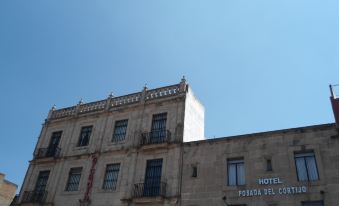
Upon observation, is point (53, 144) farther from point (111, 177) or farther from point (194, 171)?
point (194, 171)

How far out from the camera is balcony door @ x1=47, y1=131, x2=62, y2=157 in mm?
30447

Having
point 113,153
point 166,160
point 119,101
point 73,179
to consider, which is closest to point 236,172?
point 166,160

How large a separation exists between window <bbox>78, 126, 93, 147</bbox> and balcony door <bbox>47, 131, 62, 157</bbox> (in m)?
2.48

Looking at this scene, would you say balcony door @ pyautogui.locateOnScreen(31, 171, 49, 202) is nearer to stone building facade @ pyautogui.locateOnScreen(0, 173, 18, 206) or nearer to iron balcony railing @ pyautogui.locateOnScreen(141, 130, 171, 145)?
stone building facade @ pyautogui.locateOnScreen(0, 173, 18, 206)

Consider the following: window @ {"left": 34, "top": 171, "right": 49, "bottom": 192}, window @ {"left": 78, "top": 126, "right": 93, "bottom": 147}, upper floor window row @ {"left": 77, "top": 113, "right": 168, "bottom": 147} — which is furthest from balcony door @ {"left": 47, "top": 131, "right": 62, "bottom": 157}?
upper floor window row @ {"left": 77, "top": 113, "right": 168, "bottom": 147}

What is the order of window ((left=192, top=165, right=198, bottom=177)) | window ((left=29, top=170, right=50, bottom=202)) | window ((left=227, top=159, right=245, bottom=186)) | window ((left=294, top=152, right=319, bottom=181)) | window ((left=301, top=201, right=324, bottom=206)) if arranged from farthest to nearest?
window ((left=29, top=170, right=50, bottom=202)) → window ((left=192, top=165, right=198, bottom=177)) → window ((left=227, top=159, right=245, bottom=186)) → window ((left=294, top=152, right=319, bottom=181)) → window ((left=301, top=201, right=324, bottom=206))

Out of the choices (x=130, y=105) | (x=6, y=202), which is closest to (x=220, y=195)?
(x=130, y=105)

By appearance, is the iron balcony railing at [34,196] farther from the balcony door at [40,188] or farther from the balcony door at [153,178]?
the balcony door at [153,178]

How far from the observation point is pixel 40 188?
95.4ft

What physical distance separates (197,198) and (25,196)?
50.7 feet

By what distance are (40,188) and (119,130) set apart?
845 cm

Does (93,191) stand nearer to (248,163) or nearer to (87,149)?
(87,149)

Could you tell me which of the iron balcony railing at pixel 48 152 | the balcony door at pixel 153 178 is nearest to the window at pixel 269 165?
the balcony door at pixel 153 178

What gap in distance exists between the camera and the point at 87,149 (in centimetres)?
2883
